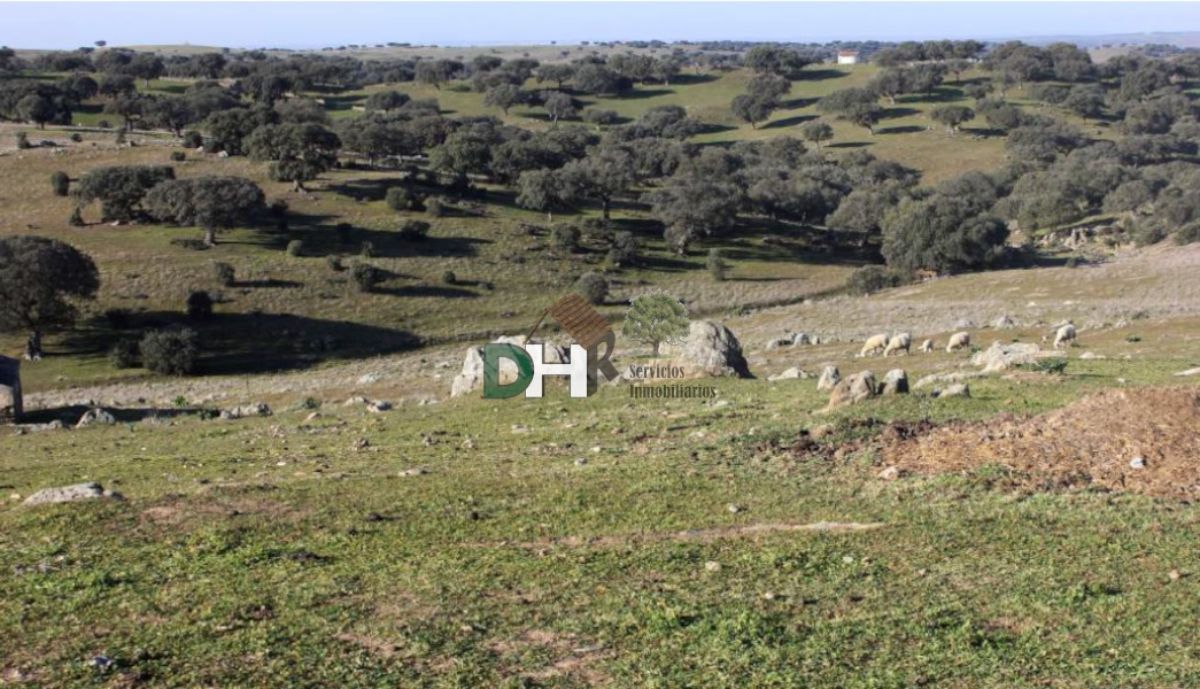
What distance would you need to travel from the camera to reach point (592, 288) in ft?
246

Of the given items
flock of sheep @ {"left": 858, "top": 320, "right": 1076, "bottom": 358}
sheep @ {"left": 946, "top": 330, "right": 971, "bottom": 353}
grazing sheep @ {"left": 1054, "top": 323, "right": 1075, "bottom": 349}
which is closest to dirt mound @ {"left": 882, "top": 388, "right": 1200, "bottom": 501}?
sheep @ {"left": 946, "top": 330, "right": 971, "bottom": 353}

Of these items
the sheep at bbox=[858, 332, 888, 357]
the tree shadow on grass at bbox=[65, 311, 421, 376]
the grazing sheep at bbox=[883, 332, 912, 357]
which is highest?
the grazing sheep at bbox=[883, 332, 912, 357]

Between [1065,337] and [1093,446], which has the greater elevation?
[1093,446]

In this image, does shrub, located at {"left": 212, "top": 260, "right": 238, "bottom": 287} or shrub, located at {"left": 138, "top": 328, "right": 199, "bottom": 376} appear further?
shrub, located at {"left": 212, "top": 260, "right": 238, "bottom": 287}

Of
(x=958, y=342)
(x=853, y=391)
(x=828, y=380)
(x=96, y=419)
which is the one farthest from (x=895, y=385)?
(x=96, y=419)

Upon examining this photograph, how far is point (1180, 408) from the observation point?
19500 mm

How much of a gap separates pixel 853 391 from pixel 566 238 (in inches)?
2394

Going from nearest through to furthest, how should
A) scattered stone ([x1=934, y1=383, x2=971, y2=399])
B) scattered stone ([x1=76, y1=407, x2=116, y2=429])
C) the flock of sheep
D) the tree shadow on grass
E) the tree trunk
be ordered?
1. scattered stone ([x1=934, y1=383, x2=971, y2=399])
2. scattered stone ([x1=76, y1=407, x2=116, y2=429])
3. the flock of sheep
4. the tree trunk
5. the tree shadow on grass

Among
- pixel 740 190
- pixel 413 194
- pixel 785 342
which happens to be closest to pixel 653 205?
pixel 740 190

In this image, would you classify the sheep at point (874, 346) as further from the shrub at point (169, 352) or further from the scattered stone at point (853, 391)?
the shrub at point (169, 352)

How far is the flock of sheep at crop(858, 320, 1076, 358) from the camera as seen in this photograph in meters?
40.0

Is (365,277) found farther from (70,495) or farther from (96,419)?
(70,495)

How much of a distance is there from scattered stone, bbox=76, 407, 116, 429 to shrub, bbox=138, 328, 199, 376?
2015 cm

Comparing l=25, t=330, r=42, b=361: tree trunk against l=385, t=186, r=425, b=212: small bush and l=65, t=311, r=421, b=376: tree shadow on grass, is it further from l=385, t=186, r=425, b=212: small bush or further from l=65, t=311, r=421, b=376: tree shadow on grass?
l=385, t=186, r=425, b=212: small bush
